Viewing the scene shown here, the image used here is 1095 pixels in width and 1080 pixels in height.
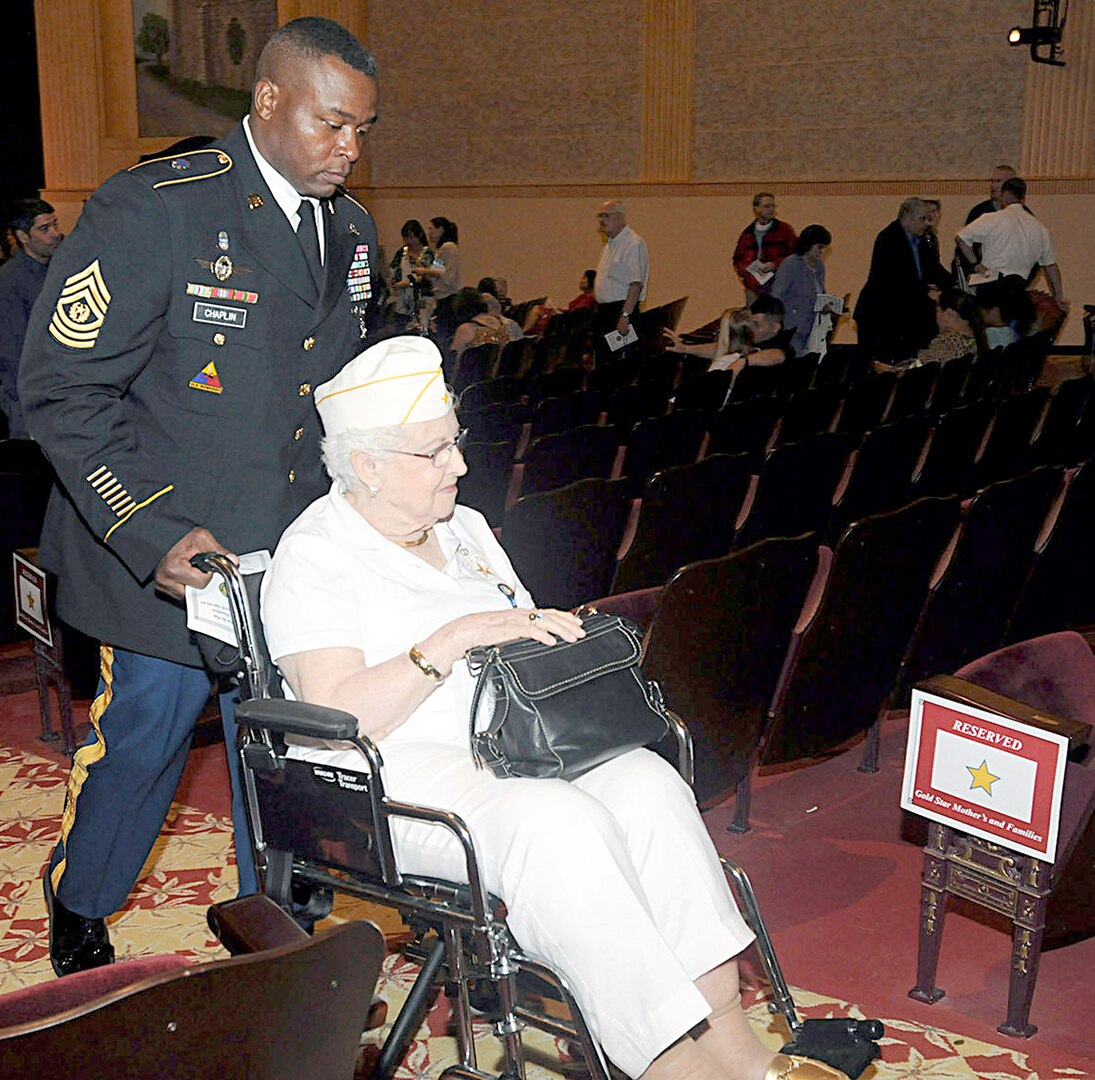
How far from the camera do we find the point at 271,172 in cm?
248

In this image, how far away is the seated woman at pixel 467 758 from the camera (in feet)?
6.47

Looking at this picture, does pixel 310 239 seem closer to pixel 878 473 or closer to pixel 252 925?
pixel 252 925

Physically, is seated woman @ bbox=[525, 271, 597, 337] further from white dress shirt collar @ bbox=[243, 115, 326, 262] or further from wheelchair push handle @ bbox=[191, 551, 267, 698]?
wheelchair push handle @ bbox=[191, 551, 267, 698]

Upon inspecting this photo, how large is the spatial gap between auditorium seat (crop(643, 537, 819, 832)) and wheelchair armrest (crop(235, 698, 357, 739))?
0.87m

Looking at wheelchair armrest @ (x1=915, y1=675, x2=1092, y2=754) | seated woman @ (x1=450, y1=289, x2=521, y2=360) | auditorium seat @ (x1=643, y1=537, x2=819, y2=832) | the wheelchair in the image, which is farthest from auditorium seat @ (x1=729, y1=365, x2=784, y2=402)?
the wheelchair

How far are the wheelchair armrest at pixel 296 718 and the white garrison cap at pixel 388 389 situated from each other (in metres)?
0.47

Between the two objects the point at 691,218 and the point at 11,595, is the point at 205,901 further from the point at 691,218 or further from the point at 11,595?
the point at 691,218

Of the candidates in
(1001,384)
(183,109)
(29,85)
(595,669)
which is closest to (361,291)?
(595,669)

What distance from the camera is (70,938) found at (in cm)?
257

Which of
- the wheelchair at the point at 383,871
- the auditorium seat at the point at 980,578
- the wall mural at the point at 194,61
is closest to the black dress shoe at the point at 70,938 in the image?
the wheelchair at the point at 383,871

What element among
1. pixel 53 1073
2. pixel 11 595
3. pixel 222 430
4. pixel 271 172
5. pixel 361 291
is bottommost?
pixel 11 595

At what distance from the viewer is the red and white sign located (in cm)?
241

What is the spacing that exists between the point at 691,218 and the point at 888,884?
12.0 meters

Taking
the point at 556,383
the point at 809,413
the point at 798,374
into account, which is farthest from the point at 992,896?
the point at 798,374
